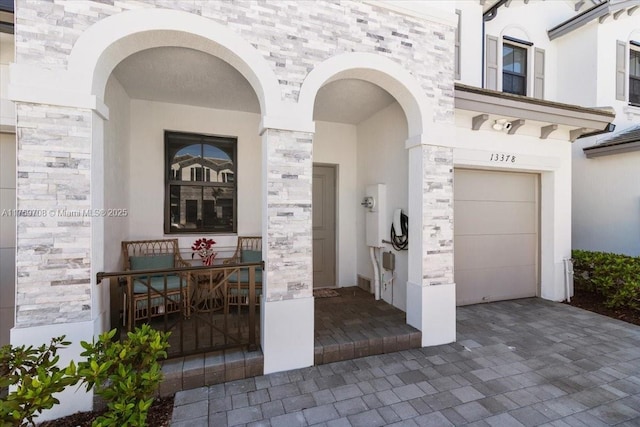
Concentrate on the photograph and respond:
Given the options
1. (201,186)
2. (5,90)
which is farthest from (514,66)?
(5,90)

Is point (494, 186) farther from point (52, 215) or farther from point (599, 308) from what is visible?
point (52, 215)

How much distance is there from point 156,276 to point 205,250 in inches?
25.8

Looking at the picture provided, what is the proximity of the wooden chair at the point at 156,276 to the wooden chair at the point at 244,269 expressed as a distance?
563 mm

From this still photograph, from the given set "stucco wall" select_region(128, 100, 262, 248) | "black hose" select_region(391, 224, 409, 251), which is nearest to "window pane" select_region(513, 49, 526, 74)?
"black hose" select_region(391, 224, 409, 251)

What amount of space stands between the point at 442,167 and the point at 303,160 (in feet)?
5.58

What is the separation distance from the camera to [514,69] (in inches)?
246

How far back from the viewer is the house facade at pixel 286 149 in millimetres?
2314

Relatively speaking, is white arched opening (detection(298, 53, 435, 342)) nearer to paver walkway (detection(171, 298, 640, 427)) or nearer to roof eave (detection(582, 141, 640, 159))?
paver walkway (detection(171, 298, 640, 427))

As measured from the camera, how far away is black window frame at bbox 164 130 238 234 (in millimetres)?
4355

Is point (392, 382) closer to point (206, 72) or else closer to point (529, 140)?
point (206, 72)

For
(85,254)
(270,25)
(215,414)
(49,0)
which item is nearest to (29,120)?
(49,0)

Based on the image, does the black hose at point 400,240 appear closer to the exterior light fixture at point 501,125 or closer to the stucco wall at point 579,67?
the exterior light fixture at point 501,125

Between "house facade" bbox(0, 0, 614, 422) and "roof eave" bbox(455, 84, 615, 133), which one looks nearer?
"house facade" bbox(0, 0, 614, 422)

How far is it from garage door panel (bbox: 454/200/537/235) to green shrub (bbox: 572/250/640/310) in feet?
3.39
